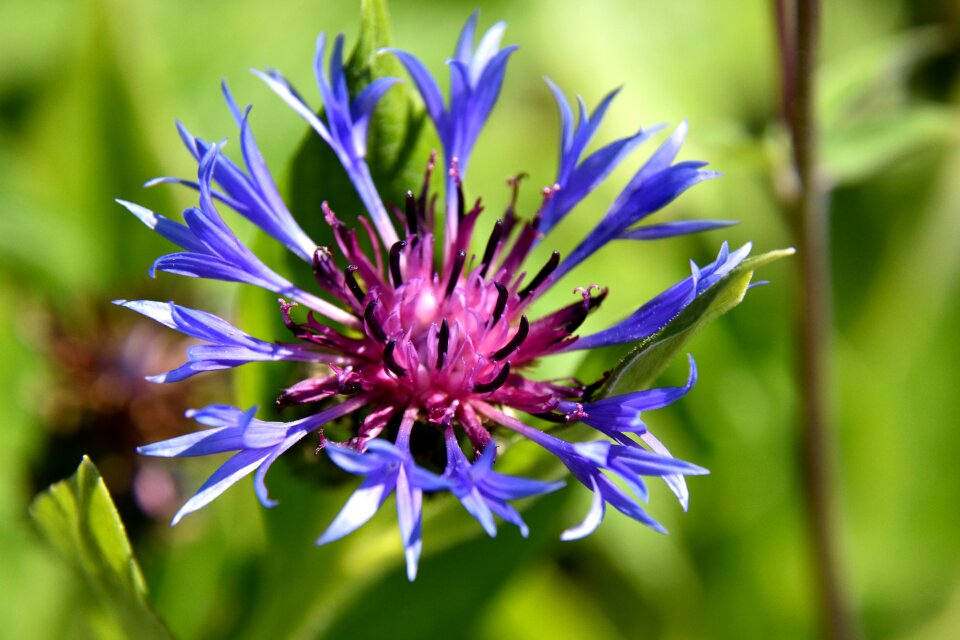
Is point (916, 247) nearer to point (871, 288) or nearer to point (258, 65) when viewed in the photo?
point (871, 288)

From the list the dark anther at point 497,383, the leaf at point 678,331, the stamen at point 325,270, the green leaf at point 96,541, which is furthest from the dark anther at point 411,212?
the green leaf at point 96,541

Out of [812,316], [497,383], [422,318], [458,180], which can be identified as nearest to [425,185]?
[458,180]

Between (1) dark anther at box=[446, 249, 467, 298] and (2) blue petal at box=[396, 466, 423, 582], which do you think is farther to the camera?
(1) dark anther at box=[446, 249, 467, 298]

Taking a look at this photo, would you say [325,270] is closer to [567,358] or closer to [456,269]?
[456,269]

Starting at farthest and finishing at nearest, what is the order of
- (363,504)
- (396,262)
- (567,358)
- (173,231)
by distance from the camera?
(567,358) → (396,262) → (173,231) → (363,504)

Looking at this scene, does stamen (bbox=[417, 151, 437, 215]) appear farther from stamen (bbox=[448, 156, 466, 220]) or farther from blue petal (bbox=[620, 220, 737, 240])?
blue petal (bbox=[620, 220, 737, 240])

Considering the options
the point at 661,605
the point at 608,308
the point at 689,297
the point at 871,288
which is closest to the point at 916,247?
the point at 871,288

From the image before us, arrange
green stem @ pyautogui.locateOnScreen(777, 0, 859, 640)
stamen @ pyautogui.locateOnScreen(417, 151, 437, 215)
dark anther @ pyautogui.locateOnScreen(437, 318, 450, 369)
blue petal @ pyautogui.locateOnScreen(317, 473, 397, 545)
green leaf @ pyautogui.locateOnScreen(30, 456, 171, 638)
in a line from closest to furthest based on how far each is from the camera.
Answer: blue petal @ pyautogui.locateOnScreen(317, 473, 397, 545)
green leaf @ pyautogui.locateOnScreen(30, 456, 171, 638)
dark anther @ pyautogui.locateOnScreen(437, 318, 450, 369)
stamen @ pyautogui.locateOnScreen(417, 151, 437, 215)
green stem @ pyautogui.locateOnScreen(777, 0, 859, 640)

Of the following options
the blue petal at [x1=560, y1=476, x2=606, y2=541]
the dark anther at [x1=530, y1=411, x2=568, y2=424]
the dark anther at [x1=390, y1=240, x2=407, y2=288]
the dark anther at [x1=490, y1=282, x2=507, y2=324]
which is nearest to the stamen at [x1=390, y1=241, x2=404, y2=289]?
the dark anther at [x1=390, y1=240, x2=407, y2=288]
